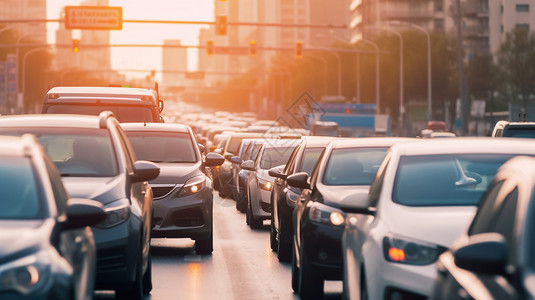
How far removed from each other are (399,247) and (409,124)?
10611 centimetres

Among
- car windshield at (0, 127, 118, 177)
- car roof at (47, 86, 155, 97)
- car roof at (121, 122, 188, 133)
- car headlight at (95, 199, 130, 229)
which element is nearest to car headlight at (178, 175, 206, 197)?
car roof at (121, 122, 188, 133)

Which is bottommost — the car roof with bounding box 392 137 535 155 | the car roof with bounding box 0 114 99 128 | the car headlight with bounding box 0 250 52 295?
the car headlight with bounding box 0 250 52 295

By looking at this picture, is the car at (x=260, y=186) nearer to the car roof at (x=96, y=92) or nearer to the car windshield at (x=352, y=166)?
the car roof at (x=96, y=92)

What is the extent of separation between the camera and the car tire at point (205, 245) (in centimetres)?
1616

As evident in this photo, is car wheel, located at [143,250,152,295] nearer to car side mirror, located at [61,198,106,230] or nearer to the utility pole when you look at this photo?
car side mirror, located at [61,198,106,230]

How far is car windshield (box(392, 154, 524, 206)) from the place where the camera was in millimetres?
8344

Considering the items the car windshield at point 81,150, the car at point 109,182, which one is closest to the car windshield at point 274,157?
the car at point 109,182

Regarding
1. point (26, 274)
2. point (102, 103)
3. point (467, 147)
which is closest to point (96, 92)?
point (102, 103)

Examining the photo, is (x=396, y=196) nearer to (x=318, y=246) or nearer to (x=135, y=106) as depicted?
(x=318, y=246)

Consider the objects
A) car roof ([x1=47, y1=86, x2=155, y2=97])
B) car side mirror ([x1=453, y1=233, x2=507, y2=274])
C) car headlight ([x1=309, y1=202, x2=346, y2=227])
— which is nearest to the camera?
car side mirror ([x1=453, y1=233, x2=507, y2=274])

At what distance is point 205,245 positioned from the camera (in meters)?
16.2

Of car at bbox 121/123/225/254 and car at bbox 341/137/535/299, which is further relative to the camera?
car at bbox 121/123/225/254

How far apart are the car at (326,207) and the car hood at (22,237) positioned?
13.2 ft

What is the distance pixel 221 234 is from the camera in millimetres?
19734
